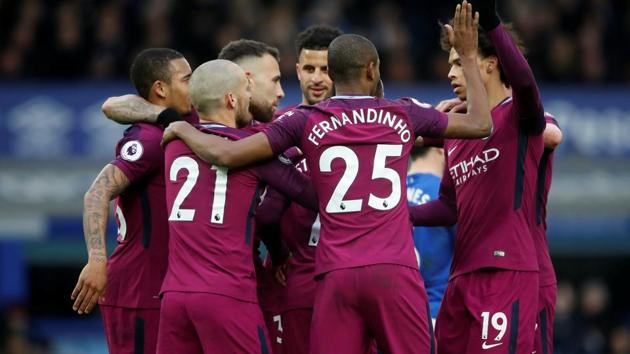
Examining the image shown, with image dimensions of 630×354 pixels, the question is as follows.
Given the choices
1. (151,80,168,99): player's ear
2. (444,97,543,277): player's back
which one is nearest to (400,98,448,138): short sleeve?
(444,97,543,277): player's back

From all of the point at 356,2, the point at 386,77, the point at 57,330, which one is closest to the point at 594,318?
the point at 386,77

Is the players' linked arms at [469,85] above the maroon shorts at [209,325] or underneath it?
above

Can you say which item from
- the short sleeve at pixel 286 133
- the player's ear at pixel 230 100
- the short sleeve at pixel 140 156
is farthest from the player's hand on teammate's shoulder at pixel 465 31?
the short sleeve at pixel 140 156

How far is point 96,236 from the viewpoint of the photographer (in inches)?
311

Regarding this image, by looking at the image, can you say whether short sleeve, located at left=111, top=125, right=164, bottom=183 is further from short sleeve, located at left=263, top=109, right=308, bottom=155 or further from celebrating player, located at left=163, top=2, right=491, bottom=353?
short sleeve, located at left=263, top=109, right=308, bottom=155

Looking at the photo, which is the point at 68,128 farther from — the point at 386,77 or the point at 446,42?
the point at 446,42

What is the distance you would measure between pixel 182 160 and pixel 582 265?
13651mm

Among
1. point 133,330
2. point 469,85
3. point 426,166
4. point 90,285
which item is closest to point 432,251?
point 426,166

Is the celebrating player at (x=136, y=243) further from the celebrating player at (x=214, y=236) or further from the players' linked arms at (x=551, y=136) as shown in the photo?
the players' linked arms at (x=551, y=136)

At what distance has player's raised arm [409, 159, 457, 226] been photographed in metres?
8.55

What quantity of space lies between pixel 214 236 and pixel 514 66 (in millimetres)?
1975

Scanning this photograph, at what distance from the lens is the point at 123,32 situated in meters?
18.0

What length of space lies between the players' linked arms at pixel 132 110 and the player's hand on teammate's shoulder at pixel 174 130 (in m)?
0.56

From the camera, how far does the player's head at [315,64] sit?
8.88 meters
